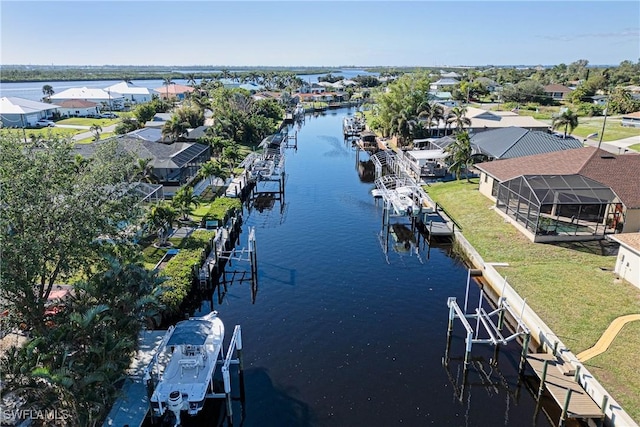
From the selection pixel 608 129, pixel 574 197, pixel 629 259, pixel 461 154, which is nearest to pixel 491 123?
pixel 461 154

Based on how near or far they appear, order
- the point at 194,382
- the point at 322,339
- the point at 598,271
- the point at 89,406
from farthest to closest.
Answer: the point at 598,271 → the point at 322,339 → the point at 194,382 → the point at 89,406

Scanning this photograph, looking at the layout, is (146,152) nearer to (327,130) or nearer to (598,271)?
(598,271)

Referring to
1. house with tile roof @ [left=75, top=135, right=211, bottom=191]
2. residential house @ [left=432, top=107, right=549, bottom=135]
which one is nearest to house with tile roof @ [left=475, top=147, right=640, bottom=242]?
residential house @ [left=432, top=107, right=549, bottom=135]

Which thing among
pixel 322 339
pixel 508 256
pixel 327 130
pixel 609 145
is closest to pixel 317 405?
pixel 322 339

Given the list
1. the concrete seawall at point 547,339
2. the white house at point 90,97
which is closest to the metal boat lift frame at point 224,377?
the concrete seawall at point 547,339

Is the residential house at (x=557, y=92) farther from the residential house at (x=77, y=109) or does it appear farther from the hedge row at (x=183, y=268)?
the hedge row at (x=183, y=268)

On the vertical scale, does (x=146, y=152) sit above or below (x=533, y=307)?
above

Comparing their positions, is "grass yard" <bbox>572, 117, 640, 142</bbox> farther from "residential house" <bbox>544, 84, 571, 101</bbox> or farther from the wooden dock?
the wooden dock
